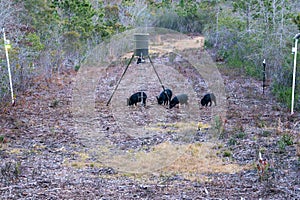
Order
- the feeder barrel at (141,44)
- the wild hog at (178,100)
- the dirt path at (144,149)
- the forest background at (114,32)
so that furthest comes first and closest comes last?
the forest background at (114,32) < the wild hog at (178,100) < the feeder barrel at (141,44) < the dirt path at (144,149)

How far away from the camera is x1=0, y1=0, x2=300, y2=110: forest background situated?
29.6ft

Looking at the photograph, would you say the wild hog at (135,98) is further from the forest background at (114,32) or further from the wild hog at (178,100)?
the forest background at (114,32)

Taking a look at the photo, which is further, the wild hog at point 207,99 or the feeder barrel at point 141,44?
the wild hog at point 207,99

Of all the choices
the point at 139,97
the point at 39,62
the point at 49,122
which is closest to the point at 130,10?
the point at 39,62

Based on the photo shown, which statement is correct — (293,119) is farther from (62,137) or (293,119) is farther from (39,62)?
(39,62)

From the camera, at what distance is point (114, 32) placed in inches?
524

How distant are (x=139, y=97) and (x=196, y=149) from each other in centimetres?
277

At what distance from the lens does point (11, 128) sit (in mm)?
6590

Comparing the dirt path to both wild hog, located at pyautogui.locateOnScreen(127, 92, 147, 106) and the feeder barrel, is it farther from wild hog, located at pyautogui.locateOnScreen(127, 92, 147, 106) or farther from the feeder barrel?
the feeder barrel

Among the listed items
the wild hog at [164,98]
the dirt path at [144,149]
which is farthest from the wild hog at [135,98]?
the wild hog at [164,98]

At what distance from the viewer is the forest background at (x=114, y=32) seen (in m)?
9.02

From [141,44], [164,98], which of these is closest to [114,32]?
[164,98]

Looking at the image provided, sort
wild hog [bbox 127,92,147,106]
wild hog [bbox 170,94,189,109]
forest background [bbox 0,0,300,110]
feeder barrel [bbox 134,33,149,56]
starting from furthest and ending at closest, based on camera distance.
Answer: forest background [bbox 0,0,300,110] → wild hog [bbox 127,92,147,106] → wild hog [bbox 170,94,189,109] → feeder barrel [bbox 134,33,149,56]

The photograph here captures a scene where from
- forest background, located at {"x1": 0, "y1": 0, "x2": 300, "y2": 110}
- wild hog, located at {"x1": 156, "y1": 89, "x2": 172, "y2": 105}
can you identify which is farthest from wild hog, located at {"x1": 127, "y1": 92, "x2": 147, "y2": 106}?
forest background, located at {"x1": 0, "y1": 0, "x2": 300, "y2": 110}
